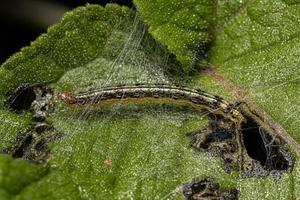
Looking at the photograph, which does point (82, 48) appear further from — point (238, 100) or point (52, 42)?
point (238, 100)

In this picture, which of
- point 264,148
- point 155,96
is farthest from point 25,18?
point 264,148

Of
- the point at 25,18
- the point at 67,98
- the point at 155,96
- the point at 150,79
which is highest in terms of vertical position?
the point at 25,18

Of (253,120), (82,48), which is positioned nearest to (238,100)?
(253,120)

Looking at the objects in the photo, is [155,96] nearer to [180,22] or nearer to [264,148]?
[180,22]

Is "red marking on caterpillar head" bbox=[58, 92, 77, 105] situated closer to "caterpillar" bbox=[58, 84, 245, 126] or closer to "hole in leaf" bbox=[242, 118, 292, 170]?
"caterpillar" bbox=[58, 84, 245, 126]

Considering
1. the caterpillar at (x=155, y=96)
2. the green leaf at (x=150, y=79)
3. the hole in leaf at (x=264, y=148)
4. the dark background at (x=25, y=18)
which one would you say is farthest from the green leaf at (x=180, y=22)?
the dark background at (x=25, y=18)

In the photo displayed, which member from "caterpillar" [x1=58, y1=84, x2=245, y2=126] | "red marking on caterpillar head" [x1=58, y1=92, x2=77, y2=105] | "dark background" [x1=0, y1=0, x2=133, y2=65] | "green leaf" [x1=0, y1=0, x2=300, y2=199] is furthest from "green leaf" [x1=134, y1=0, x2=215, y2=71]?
"dark background" [x1=0, y1=0, x2=133, y2=65]

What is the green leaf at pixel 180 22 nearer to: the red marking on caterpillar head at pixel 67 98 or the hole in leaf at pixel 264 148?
the hole in leaf at pixel 264 148
